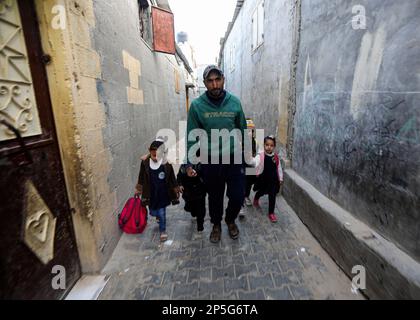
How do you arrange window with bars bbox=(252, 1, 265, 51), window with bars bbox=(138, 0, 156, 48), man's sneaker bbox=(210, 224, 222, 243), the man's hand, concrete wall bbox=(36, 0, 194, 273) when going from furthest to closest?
window with bars bbox=(252, 1, 265, 51) < window with bars bbox=(138, 0, 156, 48) < man's sneaker bbox=(210, 224, 222, 243) < the man's hand < concrete wall bbox=(36, 0, 194, 273)

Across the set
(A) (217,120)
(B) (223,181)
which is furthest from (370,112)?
(B) (223,181)

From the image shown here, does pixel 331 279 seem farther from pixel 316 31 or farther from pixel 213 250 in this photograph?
pixel 316 31

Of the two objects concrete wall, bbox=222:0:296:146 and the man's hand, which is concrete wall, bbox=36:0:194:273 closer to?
the man's hand

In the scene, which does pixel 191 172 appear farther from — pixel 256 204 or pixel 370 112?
pixel 370 112

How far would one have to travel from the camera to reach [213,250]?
2887 millimetres

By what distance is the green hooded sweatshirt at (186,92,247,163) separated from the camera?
2.74 metres

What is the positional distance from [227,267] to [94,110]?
2293 mm

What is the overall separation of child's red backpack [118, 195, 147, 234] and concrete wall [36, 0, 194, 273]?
0.50 feet

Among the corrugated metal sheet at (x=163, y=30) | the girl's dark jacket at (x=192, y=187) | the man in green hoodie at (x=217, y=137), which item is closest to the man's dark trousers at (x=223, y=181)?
the man in green hoodie at (x=217, y=137)

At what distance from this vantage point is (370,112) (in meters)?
2.22

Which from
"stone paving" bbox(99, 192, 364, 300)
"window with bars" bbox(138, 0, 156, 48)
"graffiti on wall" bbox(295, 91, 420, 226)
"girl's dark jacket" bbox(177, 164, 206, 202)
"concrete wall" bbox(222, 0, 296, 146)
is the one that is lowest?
"stone paving" bbox(99, 192, 364, 300)

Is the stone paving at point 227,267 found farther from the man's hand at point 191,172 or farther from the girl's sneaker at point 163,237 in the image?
the man's hand at point 191,172

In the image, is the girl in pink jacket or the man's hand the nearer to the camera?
the man's hand

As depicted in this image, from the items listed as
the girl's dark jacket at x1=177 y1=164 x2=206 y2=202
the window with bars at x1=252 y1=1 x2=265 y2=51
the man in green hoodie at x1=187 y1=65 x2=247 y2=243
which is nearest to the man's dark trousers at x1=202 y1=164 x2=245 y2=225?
the man in green hoodie at x1=187 y1=65 x2=247 y2=243
